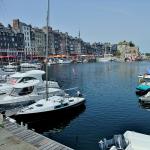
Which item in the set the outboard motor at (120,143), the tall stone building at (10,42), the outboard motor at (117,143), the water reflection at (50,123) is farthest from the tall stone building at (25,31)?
the outboard motor at (120,143)

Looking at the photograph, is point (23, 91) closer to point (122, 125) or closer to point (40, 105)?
point (40, 105)

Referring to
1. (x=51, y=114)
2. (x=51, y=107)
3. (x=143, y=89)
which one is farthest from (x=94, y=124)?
(x=143, y=89)

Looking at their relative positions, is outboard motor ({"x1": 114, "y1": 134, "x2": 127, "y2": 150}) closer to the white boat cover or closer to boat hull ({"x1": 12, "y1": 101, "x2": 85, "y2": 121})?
the white boat cover

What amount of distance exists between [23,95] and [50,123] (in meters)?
6.63

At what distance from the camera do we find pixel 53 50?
178750 mm

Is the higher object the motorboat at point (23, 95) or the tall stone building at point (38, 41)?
the tall stone building at point (38, 41)

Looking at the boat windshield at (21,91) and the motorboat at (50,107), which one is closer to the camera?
the motorboat at (50,107)

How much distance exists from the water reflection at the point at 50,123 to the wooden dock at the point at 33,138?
204 inches

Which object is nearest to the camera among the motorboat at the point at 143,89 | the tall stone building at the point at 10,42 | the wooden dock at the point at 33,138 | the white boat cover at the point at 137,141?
the white boat cover at the point at 137,141

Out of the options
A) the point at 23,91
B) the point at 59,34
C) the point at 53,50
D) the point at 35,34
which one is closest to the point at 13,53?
the point at 35,34

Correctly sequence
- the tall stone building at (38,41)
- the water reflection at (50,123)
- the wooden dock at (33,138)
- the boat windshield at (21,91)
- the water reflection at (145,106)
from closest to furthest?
the wooden dock at (33,138) → the water reflection at (50,123) → the boat windshield at (21,91) → the water reflection at (145,106) → the tall stone building at (38,41)

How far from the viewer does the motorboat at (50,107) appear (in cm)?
2670

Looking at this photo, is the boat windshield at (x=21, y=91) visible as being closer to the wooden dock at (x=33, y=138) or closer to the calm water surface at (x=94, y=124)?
the calm water surface at (x=94, y=124)

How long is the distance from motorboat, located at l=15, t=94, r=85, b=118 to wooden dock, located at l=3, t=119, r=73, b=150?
5.47 meters
